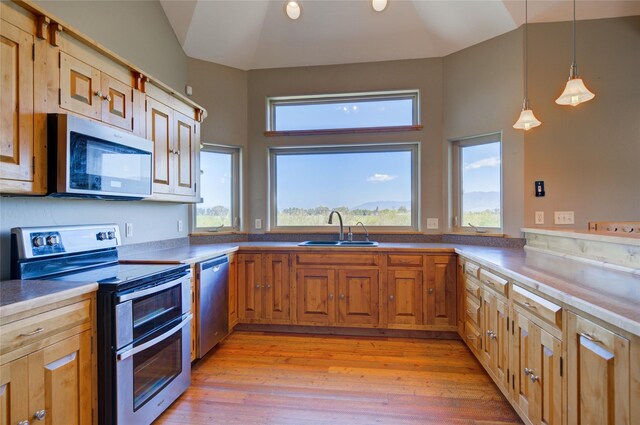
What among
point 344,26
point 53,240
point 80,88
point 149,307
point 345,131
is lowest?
point 149,307

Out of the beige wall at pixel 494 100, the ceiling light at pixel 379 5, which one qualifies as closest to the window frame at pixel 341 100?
the beige wall at pixel 494 100

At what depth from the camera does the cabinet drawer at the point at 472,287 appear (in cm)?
234

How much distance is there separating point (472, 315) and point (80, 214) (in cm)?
291

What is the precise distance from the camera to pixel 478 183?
10.7 feet

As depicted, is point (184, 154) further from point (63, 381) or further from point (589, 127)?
point (589, 127)

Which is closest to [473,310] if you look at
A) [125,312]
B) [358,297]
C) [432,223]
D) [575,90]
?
[358,297]

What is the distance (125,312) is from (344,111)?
2.92m

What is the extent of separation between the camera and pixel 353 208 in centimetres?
362

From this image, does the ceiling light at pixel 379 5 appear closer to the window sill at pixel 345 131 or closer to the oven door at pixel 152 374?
the window sill at pixel 345 131

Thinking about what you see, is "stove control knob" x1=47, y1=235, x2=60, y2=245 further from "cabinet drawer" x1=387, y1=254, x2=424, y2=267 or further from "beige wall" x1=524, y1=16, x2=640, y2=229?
"beige wall" x1=524, y1=16, x2=640, y2=229

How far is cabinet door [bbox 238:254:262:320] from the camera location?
3.07 m

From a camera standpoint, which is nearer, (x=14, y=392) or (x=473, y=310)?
(x=14, y=392)

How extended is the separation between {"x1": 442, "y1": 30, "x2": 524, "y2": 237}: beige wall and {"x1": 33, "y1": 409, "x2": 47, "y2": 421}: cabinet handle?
3.36 m

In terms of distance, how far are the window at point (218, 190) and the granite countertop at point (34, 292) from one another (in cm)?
197
